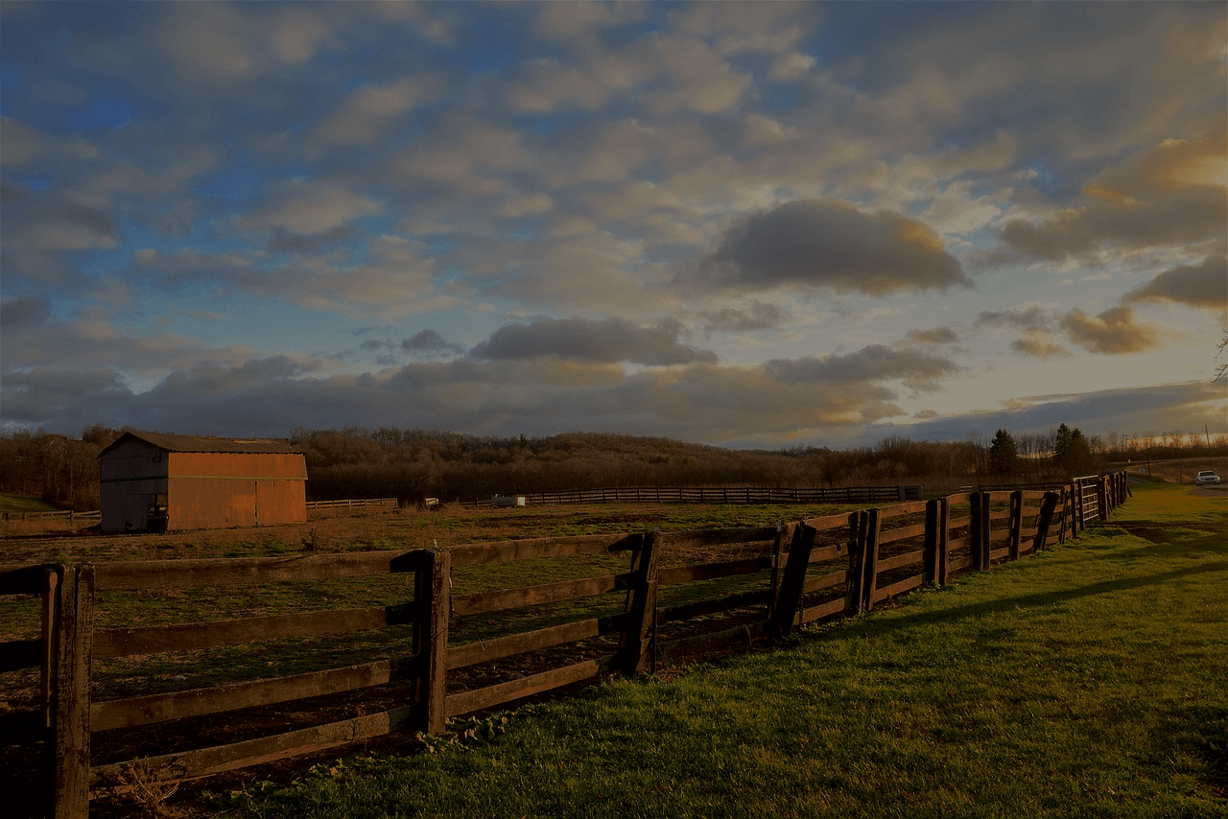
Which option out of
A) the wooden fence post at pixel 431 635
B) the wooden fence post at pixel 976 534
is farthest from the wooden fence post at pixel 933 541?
the wooden fence post at pixel 431 635

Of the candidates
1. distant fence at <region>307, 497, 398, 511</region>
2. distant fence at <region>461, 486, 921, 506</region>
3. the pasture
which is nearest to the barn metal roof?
distant fence at <region>307, 497, 398, 511</region>

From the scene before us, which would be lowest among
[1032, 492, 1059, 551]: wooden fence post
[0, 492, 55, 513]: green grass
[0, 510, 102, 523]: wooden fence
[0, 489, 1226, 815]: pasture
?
[0, 492, 55, 513]: green grass

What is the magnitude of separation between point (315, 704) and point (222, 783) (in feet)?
6.53

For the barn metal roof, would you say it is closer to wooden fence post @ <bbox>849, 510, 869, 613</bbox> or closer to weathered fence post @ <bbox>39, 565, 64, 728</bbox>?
wooden fence post @ <bbox>849, 510, 869, 613</bbox>

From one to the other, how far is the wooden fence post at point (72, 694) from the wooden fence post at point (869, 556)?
8.64m

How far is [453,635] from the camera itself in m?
9.26

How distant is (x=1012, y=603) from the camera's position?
1045 centimetres

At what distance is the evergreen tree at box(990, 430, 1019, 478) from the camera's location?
79500 mm

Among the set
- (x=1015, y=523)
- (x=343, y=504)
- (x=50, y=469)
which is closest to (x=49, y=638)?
(x=1015, y=523)

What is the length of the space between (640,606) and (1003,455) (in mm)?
88224

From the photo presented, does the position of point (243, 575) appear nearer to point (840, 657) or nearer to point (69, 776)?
point (69, 776)

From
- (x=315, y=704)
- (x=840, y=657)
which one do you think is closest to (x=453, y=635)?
(x=315, y=704)

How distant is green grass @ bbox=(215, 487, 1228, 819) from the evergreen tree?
7876cm

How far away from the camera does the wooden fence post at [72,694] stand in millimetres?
3902
